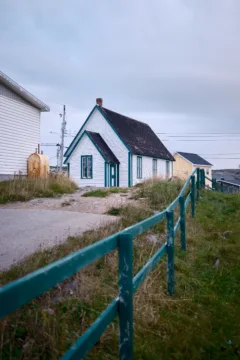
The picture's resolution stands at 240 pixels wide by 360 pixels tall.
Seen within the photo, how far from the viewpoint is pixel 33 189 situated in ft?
39.8

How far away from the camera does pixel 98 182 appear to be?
938 inches

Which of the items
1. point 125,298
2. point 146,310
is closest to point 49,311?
point 146,310

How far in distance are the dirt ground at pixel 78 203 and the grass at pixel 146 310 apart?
363cm

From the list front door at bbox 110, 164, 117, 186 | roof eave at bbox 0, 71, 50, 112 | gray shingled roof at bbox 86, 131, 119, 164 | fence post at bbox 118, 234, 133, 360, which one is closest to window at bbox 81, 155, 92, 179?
gray shingled roof at bbox 86, 131, 119, 164

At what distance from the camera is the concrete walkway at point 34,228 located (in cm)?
532

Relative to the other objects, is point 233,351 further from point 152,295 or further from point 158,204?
point 158,204

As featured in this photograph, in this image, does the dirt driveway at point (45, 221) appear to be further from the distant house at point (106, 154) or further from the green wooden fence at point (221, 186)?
the distant house at point (106, 154)

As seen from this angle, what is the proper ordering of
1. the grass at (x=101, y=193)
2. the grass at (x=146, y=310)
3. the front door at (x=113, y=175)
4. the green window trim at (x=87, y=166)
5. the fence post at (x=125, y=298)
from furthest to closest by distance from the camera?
the green window trim at (x=87, y=166) → the front door at (x=113, y=175) → the grass at (x=101, y=193) → the grass at (x=146, y=310) → the fence post at (x=125, y=298)

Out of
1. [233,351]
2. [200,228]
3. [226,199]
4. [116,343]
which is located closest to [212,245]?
[200,228]

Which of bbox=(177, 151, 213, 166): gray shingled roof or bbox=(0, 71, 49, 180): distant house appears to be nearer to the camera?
bbox=(0, 71, 49, 180): distant house

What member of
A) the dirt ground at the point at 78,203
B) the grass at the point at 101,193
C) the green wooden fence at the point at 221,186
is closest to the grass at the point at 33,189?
the dirt ground at the point at 78,203

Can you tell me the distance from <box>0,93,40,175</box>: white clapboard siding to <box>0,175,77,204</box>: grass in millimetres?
5134

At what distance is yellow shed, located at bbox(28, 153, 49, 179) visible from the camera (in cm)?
1888

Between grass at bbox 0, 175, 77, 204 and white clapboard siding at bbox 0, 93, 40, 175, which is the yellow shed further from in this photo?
grass at bbox 0, 175, 77, 204
